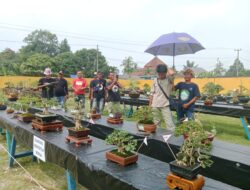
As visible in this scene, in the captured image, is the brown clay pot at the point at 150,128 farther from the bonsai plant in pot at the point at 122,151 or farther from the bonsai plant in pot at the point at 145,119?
the bonsai plant in pot at the point at 122,151

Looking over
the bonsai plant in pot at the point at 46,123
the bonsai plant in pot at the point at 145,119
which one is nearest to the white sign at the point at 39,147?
the bonsai plant in pot at the point at 46,123

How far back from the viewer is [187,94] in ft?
10.8

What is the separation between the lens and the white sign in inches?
84.9

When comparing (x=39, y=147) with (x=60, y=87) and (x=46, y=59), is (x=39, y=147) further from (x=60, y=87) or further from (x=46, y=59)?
(x=46, y=59)

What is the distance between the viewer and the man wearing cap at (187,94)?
3241 millimetres

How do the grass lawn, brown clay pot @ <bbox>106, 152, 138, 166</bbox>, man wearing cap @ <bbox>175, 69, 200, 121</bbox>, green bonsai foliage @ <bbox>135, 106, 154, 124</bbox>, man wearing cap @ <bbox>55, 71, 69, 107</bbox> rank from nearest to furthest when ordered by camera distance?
brown clay pot @ <bbox>106, 152, 138, 166</bbox> < green bonsai foliage @ <bbox>135, 106, 154, 124</bbox> < the grass lawn < man wearing cap @ <bbox>175, 69, 200, 121</bbox> < man wearing cap @ <bbox>55, 71, 69, 107</bbox>

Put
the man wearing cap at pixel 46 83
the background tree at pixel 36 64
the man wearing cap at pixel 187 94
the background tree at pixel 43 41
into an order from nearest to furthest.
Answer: the man wearing cap at pixel 187 94, the man wearing cap at pixel 46 83, the background tree at pixel 36 64, the background tree at pixel 43 41

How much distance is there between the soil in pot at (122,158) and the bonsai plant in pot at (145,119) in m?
0.88

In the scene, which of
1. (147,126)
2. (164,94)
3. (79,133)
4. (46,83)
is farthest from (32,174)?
(46,83)

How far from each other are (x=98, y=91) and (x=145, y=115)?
353 cm

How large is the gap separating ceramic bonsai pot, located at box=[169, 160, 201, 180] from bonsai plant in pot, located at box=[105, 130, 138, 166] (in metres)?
0.39

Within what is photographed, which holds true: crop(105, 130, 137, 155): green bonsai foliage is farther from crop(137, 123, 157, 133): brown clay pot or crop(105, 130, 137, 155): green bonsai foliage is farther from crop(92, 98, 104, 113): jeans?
crop(92, 98, 104, 113): jeans

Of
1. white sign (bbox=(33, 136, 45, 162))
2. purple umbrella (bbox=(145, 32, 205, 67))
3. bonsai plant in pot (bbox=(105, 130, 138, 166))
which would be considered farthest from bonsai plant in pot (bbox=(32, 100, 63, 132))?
purple umbrella (bbox=(145, 32, 205, 67))

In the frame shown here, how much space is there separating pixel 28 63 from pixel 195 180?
2855cm
